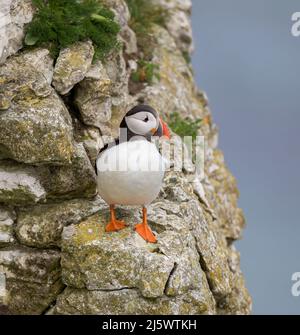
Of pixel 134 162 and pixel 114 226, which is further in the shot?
pixel 114 226

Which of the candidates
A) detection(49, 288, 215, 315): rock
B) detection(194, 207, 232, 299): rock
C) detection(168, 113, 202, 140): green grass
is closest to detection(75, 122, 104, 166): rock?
detection(194, 207, 232, 299): rock

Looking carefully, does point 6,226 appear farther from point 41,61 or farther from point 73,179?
point 41,61

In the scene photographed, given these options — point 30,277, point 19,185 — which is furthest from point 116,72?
point 30,277

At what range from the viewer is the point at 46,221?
9469 millimetres

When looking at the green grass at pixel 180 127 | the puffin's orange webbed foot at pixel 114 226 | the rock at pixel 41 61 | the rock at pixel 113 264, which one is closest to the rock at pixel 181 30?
the green grass at pixel 180 127

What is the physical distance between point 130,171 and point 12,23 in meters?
3.97

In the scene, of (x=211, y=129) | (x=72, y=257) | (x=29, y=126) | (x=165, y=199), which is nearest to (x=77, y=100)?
(x=29, y=126)

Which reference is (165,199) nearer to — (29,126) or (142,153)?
(142,153)

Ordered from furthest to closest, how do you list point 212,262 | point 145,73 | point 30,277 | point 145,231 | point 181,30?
point 181,30, point 145,73, point 212,262, point 30,277, point 145,231

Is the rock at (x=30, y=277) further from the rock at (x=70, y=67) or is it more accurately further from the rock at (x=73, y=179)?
the rock at (x=70, y=67)

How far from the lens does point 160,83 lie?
620 inches

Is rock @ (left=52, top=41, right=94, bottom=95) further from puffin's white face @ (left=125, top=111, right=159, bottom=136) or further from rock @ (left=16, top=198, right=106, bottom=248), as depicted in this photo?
rock @ (left=16, top=198, right=106, bottom=248)

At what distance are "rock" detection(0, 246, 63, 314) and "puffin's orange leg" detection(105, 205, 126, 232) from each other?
1158 mm
